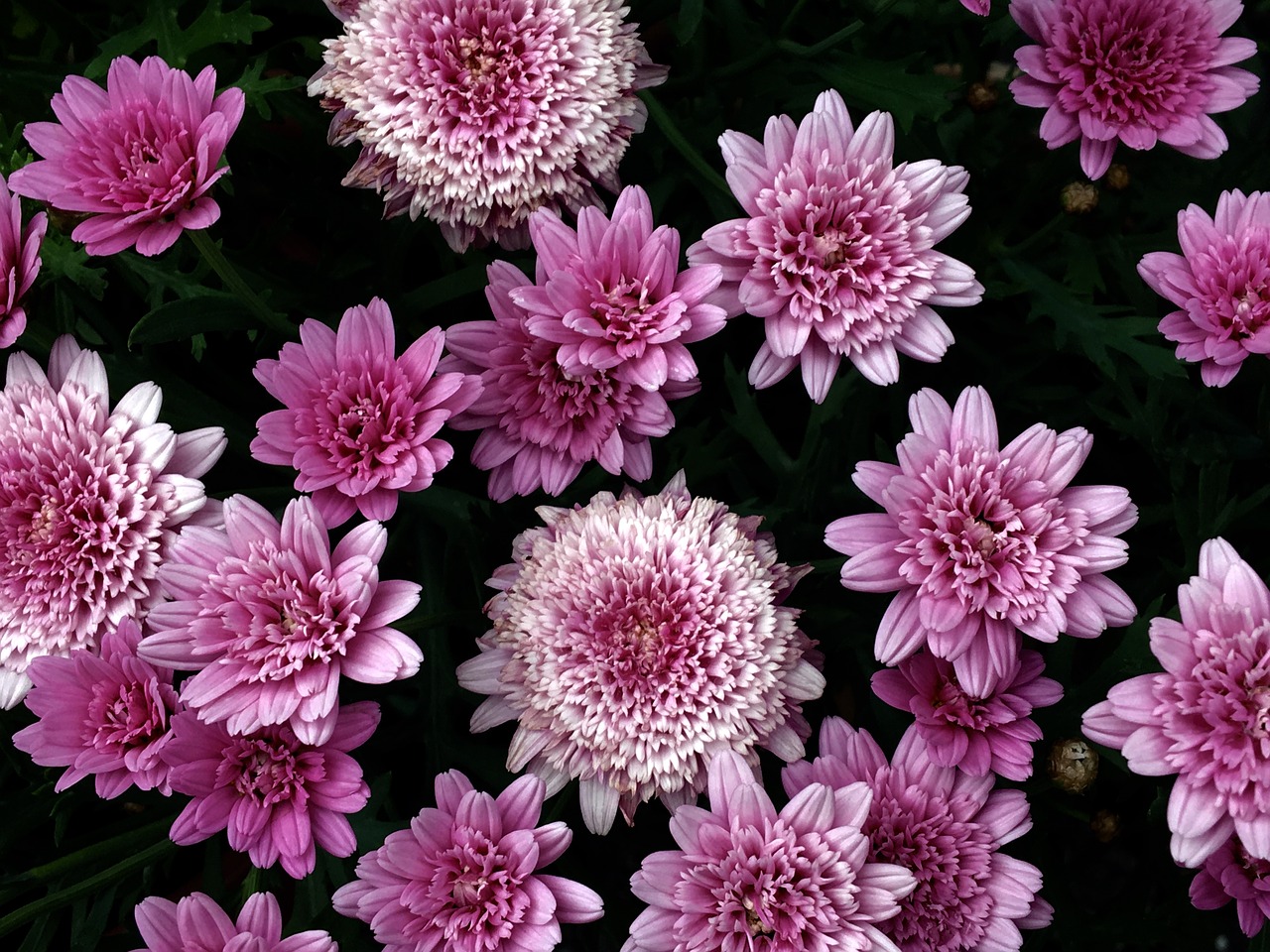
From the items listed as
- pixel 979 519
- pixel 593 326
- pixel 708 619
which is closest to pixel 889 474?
pixel 979 519

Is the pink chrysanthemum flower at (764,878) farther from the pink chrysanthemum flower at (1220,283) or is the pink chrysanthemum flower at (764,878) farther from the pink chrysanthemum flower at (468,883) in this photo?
the pink chrysanthemum flower at (1220,283)

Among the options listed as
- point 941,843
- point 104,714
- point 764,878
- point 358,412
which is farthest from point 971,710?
point 104,714

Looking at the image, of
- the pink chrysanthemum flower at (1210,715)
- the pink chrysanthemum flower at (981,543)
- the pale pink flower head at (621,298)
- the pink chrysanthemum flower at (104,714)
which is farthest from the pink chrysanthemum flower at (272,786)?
the pink chrysanthemum flower at (1210,715)

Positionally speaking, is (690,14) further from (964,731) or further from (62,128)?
(964,731)

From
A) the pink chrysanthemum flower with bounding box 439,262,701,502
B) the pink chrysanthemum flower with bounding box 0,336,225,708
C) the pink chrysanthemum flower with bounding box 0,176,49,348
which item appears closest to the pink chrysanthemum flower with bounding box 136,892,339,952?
the pink chrysanthemum flower with bounding box 0,336,225,708

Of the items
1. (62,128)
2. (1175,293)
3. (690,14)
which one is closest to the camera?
(62,128)

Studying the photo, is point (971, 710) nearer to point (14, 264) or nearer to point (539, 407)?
point (539, 407)
